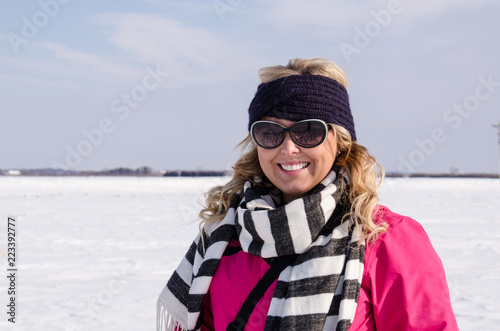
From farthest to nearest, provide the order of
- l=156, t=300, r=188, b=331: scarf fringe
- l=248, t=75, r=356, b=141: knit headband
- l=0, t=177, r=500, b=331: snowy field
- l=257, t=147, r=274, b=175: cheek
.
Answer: l=0, t=177, r=500, b=331: snowy field
l=156, t=300, r=188, b=331: scarf fringe
l=257, t=147, r=274, b=175: cheek
l=248, t=75, r=356, b=141: knit headband

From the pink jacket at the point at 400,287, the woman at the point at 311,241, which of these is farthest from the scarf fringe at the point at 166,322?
the pink jacket at the point at 400,287

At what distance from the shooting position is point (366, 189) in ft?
5.49

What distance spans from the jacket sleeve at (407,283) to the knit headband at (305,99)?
430 mm

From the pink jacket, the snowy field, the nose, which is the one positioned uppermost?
the nose

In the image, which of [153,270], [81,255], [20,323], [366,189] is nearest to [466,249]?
[153,270]

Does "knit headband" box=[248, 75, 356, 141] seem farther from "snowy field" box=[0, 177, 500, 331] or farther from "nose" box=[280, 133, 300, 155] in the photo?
"snowy field" box=[0, 177, 500, 331]

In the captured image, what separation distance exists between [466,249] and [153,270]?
451cm

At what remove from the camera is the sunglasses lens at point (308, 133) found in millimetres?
1648

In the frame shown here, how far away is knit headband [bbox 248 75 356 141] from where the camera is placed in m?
1.64

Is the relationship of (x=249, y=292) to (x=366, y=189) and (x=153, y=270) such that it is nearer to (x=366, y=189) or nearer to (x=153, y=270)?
(x=366, y=189)

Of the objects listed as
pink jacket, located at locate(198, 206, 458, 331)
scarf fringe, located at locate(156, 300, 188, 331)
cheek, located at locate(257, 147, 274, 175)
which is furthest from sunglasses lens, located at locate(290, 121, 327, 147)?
scarf fringe, located at locate(156, 300, 188, 331)

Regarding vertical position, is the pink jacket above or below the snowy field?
above

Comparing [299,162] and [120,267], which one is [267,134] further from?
[120,267]

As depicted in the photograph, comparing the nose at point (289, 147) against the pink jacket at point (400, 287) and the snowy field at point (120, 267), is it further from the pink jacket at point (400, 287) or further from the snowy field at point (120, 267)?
the snowy field at point (120, 267)
